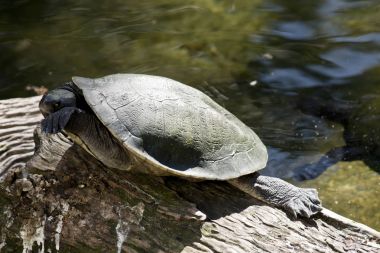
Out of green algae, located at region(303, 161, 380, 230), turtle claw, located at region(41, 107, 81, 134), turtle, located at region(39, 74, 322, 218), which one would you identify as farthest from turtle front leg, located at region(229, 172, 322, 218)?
green algae, located at region(303, 161, 380, 230)

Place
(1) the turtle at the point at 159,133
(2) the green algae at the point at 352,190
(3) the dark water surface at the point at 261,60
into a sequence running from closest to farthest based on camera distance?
(1) the turtle at the point at 159,133 < (2) the green algae at the point at 352,190 < (3) the dark water surface at the point at 261,60

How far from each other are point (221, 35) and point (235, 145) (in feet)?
14.5

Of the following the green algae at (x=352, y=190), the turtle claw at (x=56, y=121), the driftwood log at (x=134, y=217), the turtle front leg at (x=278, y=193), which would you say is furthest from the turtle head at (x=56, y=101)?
the green algae at (x=352, y=190)

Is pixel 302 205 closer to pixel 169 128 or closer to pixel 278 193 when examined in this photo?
pixel 278 193

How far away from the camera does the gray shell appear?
10.4 ft

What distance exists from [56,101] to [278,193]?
136cm

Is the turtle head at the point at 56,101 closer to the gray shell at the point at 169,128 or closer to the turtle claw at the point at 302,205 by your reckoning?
the gray shell at the point at 169,128

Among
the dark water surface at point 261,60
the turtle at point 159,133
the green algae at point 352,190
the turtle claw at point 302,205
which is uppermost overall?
the turtle at point 159,133

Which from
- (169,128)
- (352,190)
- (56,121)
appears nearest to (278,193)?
(169,128)

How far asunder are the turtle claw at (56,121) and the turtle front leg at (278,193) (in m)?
1.03

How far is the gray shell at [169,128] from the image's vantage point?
3160 millimetres

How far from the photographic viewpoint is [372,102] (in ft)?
19.6

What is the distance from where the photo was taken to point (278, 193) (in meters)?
3.42

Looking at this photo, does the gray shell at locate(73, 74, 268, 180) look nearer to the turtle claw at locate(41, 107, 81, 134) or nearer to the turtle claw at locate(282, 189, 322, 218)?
the turtle claw at locate(41, 107, 81, 134)
